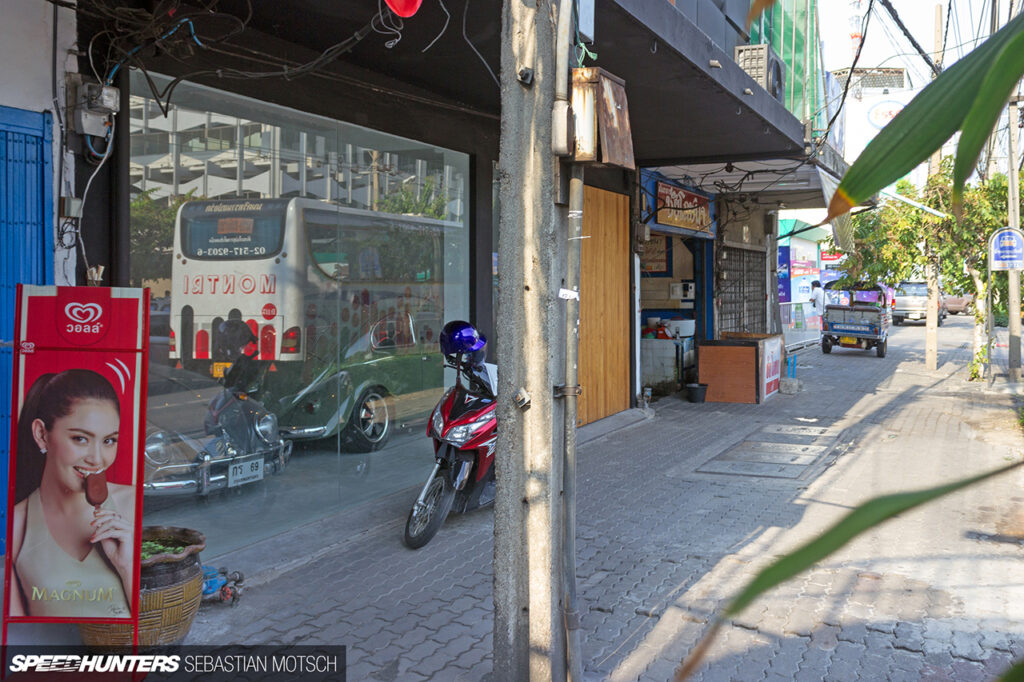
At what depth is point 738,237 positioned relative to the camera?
679 inches

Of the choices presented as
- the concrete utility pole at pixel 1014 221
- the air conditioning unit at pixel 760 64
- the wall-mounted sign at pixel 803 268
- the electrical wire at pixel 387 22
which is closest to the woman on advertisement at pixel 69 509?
the electrical wire at pixel 387 22

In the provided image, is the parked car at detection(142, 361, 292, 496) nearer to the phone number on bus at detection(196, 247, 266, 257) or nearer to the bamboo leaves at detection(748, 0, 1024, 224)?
the phone number on bus at detection(196, 247, 266, 257)

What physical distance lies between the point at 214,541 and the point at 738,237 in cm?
1360

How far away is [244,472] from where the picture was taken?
20.4 feet

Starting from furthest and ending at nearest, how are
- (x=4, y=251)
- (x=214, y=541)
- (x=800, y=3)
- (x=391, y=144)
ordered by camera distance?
(x=800, y=3) → (x=391, y=144) → (x=214, y=541) → (x=4, y=251)

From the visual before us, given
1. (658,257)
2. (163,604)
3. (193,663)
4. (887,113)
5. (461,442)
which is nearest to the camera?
(887,113)

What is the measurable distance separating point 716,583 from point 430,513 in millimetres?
2013

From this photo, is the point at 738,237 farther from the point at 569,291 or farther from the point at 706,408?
the point at 569,291

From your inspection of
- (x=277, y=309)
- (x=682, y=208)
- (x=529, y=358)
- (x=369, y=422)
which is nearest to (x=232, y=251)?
(x=277, y=309)

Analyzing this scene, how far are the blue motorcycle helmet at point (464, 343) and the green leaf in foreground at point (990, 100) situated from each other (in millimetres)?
6240

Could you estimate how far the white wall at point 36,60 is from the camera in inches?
181

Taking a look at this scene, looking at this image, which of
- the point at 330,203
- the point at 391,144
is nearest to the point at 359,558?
the point at 330,203

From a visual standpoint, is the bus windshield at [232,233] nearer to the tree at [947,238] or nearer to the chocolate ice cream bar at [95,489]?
the chocolate ice cream bar at [95,489]

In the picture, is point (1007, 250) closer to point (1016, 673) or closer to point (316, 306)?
point (316, 306)
